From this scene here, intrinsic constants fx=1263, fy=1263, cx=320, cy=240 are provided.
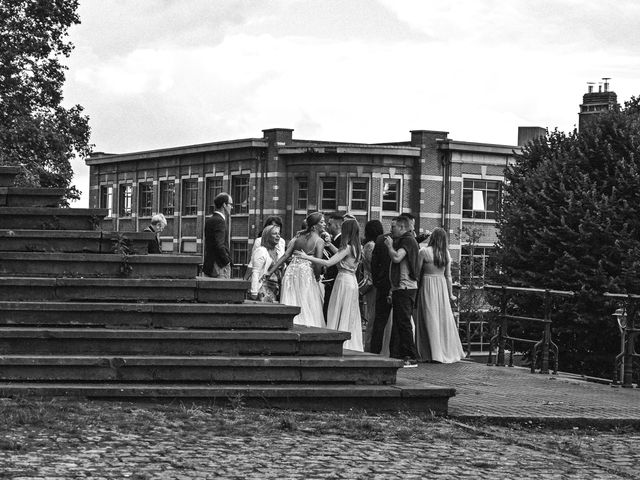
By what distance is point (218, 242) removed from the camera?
15.1 m

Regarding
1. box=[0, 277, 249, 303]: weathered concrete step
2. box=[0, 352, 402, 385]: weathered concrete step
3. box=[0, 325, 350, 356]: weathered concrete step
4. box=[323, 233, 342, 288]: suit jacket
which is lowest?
box=[0, 352, 402, 385]: weathered concrete step

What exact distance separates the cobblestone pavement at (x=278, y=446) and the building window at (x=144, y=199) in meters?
69.7

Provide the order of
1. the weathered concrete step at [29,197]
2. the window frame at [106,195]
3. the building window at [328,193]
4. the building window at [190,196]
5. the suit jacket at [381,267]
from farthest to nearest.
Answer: the window frame at [106,195], the building window at [190,196], the building window at [328,193], the suit jacket at [381,267], the weathered concrete step at [29,197]

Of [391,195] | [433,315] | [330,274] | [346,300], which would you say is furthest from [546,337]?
[391,195]

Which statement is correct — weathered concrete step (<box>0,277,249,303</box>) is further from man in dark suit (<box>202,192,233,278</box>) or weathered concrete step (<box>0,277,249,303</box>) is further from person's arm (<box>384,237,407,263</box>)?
person's arm (<box>384,237,407,263</box>)

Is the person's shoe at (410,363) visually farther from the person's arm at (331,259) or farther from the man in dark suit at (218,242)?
the man in dark suit at (218,242)

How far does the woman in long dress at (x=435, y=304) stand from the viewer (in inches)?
651

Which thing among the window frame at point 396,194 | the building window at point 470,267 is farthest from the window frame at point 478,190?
the window frame at point 396,194

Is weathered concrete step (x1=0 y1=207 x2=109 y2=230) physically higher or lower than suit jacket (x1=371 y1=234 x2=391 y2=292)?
higher

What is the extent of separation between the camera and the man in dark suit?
49.5 feet

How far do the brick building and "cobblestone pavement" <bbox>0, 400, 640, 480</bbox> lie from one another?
56783 millimetres

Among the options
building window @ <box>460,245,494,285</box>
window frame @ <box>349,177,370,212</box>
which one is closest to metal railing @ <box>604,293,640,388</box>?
building window @ <box>460,245,494,285</box>

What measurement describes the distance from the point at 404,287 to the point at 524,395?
327 centimetres

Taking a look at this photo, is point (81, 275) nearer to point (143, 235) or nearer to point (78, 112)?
point (143, 235)
